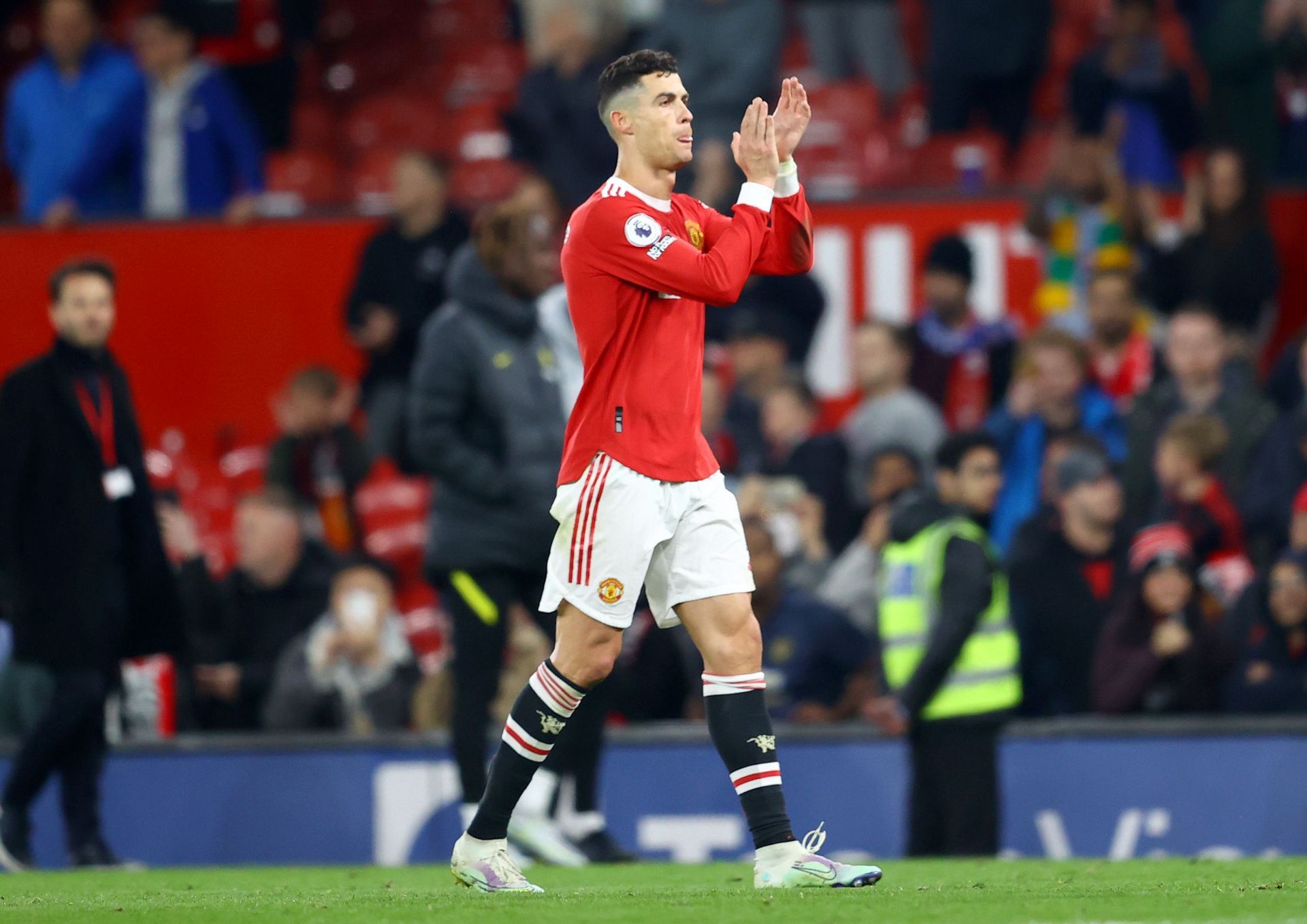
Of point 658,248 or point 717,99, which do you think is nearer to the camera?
point 658,248

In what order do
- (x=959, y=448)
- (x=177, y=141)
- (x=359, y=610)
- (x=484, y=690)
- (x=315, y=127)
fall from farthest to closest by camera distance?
(x=315, y=127) < (x=177, y=141) < (x=359, y=610) < (x=959, y=448) < (x=484, y=690)

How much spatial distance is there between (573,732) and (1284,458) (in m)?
3.88

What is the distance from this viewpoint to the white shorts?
230 inches

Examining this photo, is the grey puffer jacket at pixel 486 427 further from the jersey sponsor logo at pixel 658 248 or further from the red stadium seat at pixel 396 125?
the red stadium seat at pixel 396 125

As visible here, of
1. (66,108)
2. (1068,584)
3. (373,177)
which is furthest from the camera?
(373,177)

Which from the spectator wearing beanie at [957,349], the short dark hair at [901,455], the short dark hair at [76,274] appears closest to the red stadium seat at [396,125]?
the spectator wearing beanie at [957,349]

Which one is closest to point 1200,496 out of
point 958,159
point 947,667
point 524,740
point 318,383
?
point 947,667

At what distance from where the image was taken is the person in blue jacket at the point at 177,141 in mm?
12867

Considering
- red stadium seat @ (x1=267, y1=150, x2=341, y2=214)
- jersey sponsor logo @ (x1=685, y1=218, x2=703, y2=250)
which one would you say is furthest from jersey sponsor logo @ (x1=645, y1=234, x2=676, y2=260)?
red stadium seat @ (x1=267, y1=150, x2=341, y2=214)

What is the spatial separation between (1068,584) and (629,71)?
4.35 m

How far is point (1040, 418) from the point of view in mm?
10883

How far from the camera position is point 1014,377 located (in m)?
11.3

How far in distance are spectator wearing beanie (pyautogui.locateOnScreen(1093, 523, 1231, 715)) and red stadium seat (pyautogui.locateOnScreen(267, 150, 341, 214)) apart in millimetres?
6633

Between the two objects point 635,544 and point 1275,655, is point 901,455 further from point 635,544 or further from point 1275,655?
point 635,544
